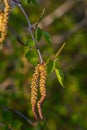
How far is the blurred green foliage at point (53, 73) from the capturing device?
5.12m

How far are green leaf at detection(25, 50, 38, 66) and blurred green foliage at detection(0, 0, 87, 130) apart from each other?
1147mm

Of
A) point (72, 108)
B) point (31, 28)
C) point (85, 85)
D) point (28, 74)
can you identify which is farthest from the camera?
point (85, 85)

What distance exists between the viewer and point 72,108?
21.1ft

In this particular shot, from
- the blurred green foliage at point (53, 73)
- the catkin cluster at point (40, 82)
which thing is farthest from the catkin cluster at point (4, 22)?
the blurred green foliage at point (53, 73)

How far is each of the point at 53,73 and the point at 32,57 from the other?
4123mm

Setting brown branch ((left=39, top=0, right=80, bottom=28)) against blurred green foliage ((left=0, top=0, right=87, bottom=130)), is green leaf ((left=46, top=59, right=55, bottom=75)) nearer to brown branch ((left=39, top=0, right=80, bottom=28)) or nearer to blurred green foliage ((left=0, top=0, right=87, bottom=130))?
blurred green foliage ((left=0, top=0, right=87, bottom=130))

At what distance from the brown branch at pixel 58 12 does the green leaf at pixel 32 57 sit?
426 centimetres

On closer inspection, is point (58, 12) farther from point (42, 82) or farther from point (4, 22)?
point (42, 82)

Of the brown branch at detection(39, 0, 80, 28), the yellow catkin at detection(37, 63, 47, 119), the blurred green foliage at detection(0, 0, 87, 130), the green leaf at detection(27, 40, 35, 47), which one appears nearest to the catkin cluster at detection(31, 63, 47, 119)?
the yellow catkin at detection(37, 63, 47, 119)

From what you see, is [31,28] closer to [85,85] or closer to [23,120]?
[23,120]

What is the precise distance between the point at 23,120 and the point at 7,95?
996 millimetres

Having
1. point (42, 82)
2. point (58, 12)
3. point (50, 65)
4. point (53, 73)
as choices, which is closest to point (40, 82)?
point (42, 82)

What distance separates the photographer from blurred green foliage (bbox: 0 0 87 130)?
512 centimetres

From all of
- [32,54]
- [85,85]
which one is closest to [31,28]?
[32,54]
